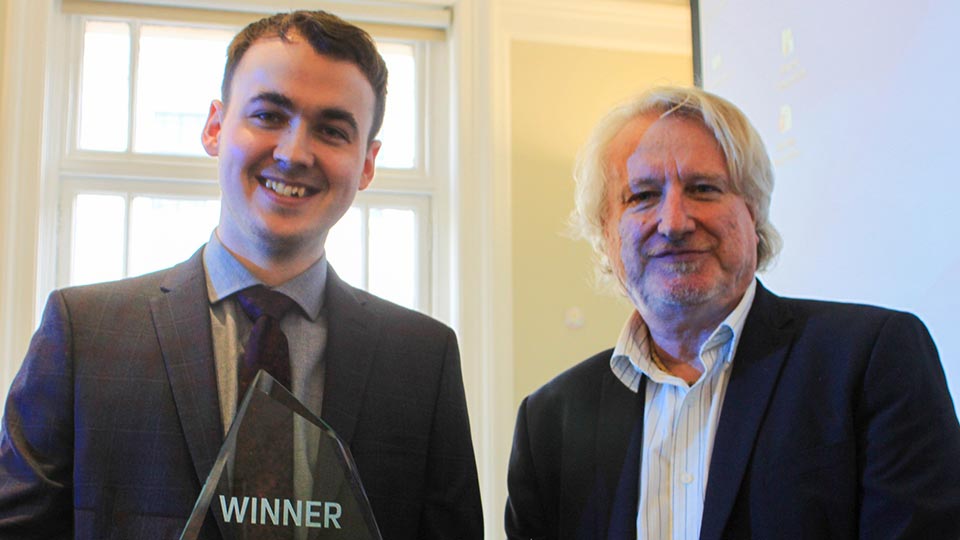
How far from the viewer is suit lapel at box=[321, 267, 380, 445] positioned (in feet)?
4.14

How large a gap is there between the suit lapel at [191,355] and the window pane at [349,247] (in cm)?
226

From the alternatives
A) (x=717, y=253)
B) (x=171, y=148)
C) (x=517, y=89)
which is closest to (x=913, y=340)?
(x=717, y=253)

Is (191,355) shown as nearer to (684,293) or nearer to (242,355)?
(242,355)

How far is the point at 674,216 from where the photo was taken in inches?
57.1

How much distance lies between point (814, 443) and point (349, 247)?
2.55 m

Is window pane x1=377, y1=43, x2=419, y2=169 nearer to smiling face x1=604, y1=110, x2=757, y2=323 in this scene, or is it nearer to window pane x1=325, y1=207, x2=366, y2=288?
window pane x1=325, y1=207, x2=366, y2=288

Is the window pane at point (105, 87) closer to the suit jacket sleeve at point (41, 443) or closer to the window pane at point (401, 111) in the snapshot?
the window pane at point (401, 111)

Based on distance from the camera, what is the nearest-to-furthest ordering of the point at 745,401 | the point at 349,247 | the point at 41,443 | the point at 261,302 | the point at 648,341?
1. the point at 41,443
2. the point at 261,302
3. the point at 745,401
4. the point at 648,341
5. the point at 349,247

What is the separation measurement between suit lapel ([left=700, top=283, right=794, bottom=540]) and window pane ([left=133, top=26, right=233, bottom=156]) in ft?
8.52

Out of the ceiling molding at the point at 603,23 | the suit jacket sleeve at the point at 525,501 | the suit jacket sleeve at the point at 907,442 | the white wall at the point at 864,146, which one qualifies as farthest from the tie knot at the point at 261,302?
the ceiling molding at the point at 603,23

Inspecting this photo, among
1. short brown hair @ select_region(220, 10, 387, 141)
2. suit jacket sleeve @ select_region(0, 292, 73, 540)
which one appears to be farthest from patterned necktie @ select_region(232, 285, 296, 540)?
short brown hair @ select_region(220, 10, 387, 141)

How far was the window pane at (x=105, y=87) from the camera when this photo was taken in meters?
3.45

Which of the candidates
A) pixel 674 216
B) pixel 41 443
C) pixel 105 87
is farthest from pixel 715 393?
pixel 105 87

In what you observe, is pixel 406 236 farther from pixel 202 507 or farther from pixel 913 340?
pixel 202 507
